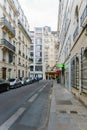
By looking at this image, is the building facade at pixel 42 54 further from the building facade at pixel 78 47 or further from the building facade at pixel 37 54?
the building facade at pixel 78 47

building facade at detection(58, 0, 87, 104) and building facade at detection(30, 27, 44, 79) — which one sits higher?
building facade at detection(30, 27, 44, 79)

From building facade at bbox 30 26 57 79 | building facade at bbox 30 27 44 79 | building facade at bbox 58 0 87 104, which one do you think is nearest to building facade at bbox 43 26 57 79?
building facade at bbox 30 26 57 79

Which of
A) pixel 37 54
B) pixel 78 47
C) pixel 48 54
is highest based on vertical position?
pixel 48 54

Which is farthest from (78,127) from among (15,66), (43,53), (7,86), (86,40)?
(43,53)

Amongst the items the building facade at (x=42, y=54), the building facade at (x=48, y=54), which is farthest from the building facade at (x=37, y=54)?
the building facade at (x=48, y=54)

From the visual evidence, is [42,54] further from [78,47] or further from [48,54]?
[78,47]

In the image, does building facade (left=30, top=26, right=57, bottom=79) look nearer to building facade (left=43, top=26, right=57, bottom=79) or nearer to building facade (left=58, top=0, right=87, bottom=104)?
building facade (left=43, top=26, right=57, bottom=79)

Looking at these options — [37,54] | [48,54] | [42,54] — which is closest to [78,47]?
[37,54]

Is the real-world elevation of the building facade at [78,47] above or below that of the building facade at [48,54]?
below

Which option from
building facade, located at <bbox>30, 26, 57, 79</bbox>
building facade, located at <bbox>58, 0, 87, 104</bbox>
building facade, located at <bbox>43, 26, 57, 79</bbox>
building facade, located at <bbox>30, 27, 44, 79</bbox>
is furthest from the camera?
building facade, located at <bbox>43, 26, 57, 79</bbox>

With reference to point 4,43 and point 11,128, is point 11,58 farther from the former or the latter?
point 11,128

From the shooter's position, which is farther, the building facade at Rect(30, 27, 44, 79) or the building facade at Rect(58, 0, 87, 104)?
the building facade at Rect(30, 27, 44, 79)

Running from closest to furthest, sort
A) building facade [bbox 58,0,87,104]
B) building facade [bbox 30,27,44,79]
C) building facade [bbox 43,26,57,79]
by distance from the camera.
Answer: building facade [bbox 58,0,87,104] < building facade [bbox 30,27,44,79] < building facade [bbox 43,26,57,79]

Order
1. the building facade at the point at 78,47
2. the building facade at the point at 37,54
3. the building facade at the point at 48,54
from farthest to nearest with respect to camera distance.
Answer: the building facade at the point at 48,54 < the building facade at the point at 37,54 < the building facade at the point at 78,47
